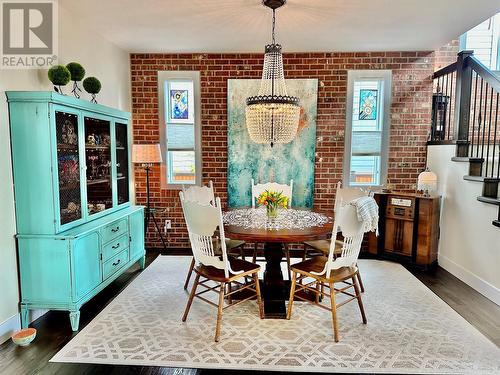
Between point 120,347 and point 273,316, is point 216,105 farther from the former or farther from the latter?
point 120,347

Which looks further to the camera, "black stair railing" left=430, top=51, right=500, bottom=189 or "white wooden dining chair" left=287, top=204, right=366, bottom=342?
"black stair railing" left=430, top=51, right=500, bottom=189

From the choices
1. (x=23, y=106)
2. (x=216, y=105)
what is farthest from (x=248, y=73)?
(x=23, y=106)

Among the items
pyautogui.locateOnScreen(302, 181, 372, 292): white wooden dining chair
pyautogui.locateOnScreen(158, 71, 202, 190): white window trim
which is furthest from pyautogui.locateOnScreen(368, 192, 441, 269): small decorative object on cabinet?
pyautogui.locateOnScreen(158, 71, 202, 190): white window trim

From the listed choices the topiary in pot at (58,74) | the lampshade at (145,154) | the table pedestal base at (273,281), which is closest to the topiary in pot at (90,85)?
the topiary in pot at (58,74)

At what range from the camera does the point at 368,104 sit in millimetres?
4406

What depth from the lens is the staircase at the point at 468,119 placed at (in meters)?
3.22

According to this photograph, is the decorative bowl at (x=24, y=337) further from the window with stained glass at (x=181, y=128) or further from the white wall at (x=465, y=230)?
the white wall at (x=465, y=230)

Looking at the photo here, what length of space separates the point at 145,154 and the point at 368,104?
3054mm

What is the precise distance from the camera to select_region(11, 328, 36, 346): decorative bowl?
2.26 meters

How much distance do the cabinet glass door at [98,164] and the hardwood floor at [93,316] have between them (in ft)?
2.90

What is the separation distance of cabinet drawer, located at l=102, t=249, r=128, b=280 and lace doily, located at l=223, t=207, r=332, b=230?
1122 mm

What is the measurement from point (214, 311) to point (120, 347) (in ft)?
2.67

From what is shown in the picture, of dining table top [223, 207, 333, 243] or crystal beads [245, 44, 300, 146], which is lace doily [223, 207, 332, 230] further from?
crystal beads [245, 44, 300, 146]

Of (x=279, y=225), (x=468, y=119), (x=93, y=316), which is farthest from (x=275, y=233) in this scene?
(x=468, y=119)
